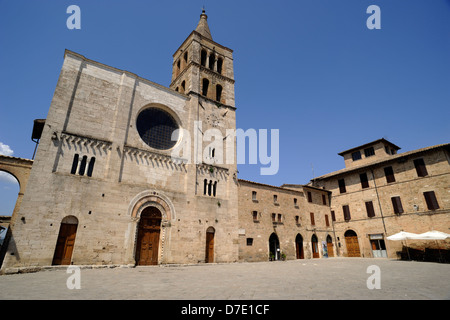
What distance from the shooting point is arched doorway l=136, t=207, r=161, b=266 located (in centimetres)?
1612

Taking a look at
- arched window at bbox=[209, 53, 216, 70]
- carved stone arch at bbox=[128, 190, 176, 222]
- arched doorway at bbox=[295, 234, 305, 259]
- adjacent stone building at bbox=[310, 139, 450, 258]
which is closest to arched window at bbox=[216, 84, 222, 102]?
arched window at bbox=[209, 53, 216, 70]

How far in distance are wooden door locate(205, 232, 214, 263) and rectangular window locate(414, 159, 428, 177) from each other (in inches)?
883

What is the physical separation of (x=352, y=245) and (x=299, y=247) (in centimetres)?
749

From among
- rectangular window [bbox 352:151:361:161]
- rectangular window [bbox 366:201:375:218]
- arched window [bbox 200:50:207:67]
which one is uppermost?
arched window [bbox 200:50:207:67]

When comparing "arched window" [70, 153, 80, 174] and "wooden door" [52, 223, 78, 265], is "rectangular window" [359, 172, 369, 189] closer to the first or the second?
"wooden door" [52, 223, 78, 265]

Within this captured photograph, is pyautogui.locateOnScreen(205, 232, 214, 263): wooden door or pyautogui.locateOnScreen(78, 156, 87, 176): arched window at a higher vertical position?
pyautogui.locateOnScreen(78, 156, 87, 176): arched window

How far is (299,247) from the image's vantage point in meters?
25.9

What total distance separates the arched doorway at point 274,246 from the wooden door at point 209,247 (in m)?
7.16

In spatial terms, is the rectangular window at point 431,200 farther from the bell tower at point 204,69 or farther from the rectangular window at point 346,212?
the bell tower at point 204,69

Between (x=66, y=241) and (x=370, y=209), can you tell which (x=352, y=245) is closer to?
(x=370, y=209)

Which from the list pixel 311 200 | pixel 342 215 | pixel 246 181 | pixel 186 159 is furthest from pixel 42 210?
pixel 342 215

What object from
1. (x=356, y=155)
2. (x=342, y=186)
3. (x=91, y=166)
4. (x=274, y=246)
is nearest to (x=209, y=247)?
(x=274, y=246)
